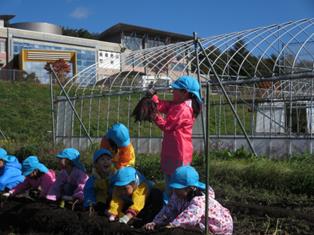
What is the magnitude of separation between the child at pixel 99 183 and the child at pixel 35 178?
1541mm

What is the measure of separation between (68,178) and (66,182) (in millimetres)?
68

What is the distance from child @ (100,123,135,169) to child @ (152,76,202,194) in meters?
0.60

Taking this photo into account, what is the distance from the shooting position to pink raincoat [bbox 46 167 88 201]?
626 cm

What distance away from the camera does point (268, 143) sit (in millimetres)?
10422

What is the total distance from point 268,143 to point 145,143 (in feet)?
12.4

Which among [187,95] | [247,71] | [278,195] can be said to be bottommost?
[278,195]

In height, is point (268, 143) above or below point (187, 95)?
below

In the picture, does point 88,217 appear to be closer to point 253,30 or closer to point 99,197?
point 99,197

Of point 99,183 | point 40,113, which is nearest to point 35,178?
point 99,183

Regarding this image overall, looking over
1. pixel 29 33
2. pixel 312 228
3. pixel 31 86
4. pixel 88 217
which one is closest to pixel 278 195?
pixel 312 228

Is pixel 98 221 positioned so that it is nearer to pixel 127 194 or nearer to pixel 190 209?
pixel 127 194

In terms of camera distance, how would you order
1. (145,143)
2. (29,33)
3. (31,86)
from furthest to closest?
(29,33)
(31,86)
(145,143)

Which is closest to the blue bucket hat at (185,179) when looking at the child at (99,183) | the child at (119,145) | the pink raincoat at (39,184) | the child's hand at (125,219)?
the child's hand at (125,219)

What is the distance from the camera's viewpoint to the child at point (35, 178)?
22.4 feet
